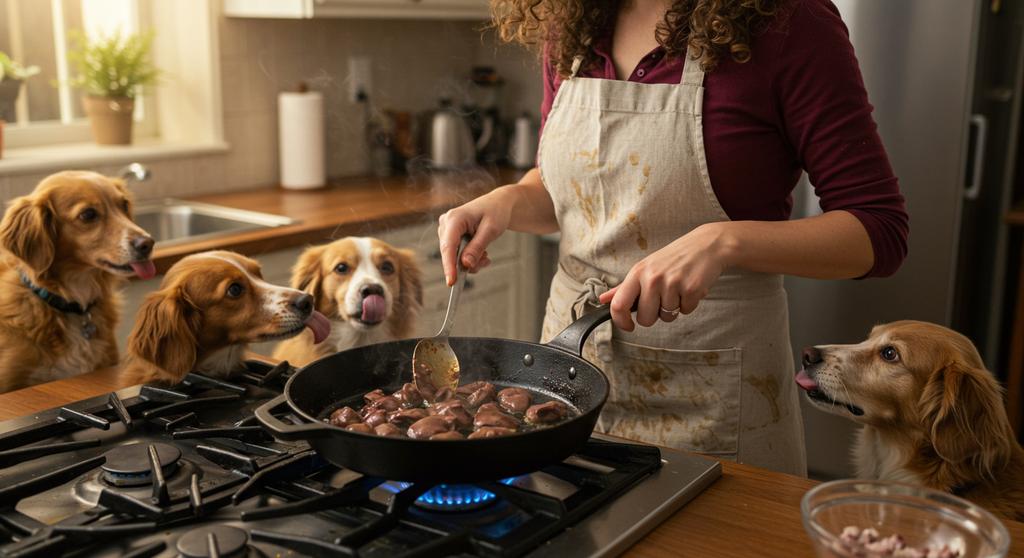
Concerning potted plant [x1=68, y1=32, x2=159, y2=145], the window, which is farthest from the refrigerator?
the window

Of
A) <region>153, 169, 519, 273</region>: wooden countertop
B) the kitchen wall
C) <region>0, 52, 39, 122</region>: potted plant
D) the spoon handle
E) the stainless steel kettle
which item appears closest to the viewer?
the spoon handle

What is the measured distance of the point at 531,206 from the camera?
5.06 ft

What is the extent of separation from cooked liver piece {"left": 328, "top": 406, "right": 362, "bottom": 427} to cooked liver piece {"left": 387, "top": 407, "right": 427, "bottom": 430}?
3cm

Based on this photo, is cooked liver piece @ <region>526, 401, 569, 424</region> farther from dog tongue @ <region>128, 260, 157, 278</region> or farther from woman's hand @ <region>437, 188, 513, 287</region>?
dog tongue @ <region>128, 260, 157, 278</region>

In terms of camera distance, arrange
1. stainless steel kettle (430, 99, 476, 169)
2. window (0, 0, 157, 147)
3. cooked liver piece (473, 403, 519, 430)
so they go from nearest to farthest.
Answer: cooked liver piece (473, 403, 519, 430) < window (0, 0, 157, 147) < stainless steel kettle (430, 99, 476, 169)

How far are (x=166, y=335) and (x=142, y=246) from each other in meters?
0.33

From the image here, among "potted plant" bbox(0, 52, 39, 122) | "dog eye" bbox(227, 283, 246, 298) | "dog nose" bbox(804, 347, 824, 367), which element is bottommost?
"dog nose" bbox(804, 347, 824, 367)

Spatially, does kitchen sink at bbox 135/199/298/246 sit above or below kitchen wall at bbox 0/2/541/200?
below

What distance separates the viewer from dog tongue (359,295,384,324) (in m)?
1.52

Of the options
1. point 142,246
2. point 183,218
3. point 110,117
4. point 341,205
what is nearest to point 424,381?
point 142,246

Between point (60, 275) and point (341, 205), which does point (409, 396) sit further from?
point (341, 205)

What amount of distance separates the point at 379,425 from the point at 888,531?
0.49 m

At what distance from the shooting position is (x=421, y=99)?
3623 millimetres

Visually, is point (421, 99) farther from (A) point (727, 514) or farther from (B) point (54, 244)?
(A) point (727, 514)
